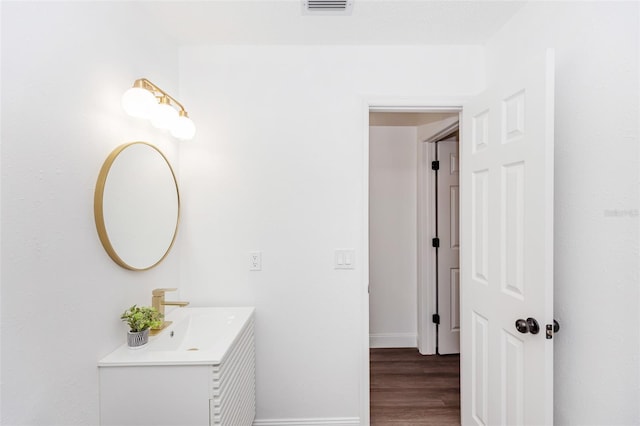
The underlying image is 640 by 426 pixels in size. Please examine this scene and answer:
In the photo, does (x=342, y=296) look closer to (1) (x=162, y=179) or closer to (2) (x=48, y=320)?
(1) (x=162, y=179)

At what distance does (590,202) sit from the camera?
1.19 metres

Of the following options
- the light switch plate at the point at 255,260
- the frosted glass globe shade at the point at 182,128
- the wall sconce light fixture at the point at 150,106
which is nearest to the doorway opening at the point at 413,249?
the light switch plate at the point at 255,260

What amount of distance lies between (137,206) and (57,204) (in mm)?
399

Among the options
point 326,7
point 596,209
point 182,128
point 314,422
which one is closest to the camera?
point 596,209

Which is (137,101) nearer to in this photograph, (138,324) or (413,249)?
(138,324)

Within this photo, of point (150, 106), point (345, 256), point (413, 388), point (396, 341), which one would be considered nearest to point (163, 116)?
point (150, 106)

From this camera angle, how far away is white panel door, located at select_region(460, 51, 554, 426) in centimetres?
123

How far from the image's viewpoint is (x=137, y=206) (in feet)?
4.75

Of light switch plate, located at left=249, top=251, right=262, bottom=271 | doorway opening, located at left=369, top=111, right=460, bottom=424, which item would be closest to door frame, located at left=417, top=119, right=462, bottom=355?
doorway opening, located at left=369, top=111, right=460, bottom=424

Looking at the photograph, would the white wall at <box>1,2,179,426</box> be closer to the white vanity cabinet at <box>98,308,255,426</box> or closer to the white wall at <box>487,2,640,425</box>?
the white vanity cabinet at <box>98,308,255,426</box>

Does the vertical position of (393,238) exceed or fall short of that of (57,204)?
it falls short

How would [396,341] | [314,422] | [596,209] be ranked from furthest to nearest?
[396,341] < [314,422] < [596,209]

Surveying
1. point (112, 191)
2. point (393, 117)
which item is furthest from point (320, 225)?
point (393, 117)

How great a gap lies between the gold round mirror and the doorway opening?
1809 millimetres
